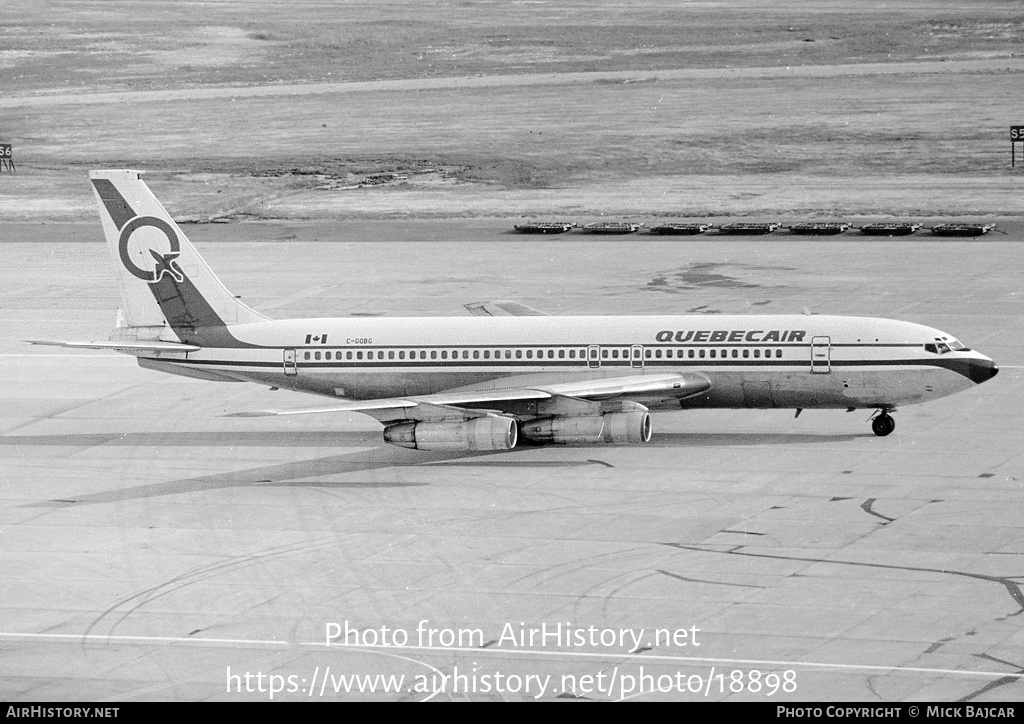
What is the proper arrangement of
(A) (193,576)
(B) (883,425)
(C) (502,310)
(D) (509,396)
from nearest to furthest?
(A) (193,576) → (D) (509,396) → (B) (883,425) → (C) (502,310)

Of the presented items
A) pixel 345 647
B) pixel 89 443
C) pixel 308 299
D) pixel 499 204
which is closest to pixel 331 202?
pixel 499 204

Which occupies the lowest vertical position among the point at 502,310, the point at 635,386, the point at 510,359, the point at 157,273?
the point at 635,386

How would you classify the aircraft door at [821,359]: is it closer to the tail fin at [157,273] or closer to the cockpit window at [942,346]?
the cockpit window at [942,346]

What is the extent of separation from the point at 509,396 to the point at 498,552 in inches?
432

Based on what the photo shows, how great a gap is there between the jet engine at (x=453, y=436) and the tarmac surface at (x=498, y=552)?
869mm

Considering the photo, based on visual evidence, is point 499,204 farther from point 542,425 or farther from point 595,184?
point 542,425

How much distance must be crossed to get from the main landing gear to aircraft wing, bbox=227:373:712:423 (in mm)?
5617

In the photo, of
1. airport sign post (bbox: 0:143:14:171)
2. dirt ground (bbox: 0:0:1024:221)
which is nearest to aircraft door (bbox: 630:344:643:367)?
dirt ground (bbox: 0:0:1024:221)

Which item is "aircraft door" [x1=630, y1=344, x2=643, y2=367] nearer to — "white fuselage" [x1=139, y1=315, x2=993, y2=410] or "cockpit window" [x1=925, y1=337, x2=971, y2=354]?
"white fuselage" [x1=139, y1=315, x2=993, y2=410]

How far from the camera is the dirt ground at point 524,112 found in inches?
4569

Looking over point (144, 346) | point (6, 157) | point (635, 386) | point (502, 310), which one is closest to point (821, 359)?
point (635, 386)

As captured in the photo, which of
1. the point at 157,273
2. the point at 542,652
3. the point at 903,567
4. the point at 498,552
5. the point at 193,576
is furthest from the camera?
the point at 157,273

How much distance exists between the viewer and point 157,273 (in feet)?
181

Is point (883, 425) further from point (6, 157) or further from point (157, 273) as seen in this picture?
point (6, 157)
